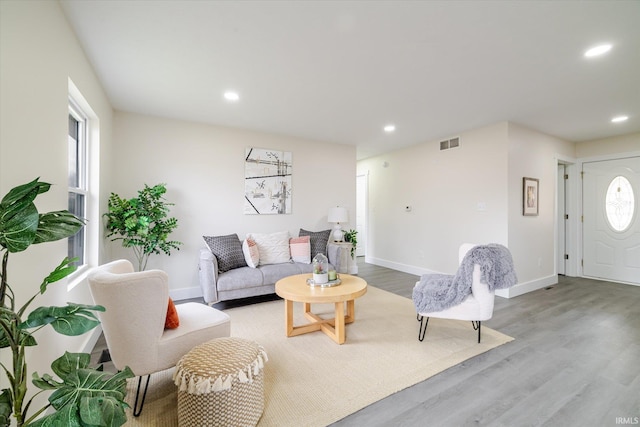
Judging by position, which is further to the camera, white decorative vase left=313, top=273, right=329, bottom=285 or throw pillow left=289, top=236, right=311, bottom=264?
throw pillow left=289, top=236, right=311, bottom=264

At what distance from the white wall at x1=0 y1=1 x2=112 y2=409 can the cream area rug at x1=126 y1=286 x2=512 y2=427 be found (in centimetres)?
83

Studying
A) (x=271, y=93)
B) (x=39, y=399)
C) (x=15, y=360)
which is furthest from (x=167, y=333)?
(x=271, y=93)

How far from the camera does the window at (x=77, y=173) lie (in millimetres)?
2348

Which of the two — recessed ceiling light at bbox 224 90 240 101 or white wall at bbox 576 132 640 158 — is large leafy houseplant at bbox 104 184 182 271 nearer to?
recessed ceiling light at bbox 224 90 240 101

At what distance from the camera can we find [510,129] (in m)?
3.83

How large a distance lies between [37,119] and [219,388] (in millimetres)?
1700

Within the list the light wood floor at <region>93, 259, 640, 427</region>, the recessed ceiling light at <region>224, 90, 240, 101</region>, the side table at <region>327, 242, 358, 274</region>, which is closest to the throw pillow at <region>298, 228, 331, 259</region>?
the side table at <region>327, 242, 358, 274</region>

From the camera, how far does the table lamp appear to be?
4.55 metres

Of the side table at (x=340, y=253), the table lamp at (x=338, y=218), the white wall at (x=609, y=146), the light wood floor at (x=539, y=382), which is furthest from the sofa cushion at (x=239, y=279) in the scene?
the white wall at (x=609, y=146)

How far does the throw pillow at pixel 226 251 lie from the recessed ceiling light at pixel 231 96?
1732mm

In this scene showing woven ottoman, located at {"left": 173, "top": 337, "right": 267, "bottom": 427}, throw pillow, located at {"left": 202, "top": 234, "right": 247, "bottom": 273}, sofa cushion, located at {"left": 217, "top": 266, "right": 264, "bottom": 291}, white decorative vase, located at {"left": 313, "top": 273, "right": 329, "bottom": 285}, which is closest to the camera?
woven ottoman, located at {"left": 173, "top": 337, "right": 267, "bottom": 427}

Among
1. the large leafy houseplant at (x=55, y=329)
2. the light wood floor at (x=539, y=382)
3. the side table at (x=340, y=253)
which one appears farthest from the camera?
the side table at (x=340, y=253)

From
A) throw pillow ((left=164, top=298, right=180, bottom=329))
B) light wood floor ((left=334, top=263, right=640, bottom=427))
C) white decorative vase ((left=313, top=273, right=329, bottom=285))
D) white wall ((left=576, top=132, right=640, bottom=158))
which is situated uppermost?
white wall ((left=576, top=132, right=640, bottom=158))

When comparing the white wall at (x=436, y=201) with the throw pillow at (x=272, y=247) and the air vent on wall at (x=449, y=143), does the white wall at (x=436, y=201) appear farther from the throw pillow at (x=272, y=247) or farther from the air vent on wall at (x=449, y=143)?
the throw pillow at (x=272, y=247)
